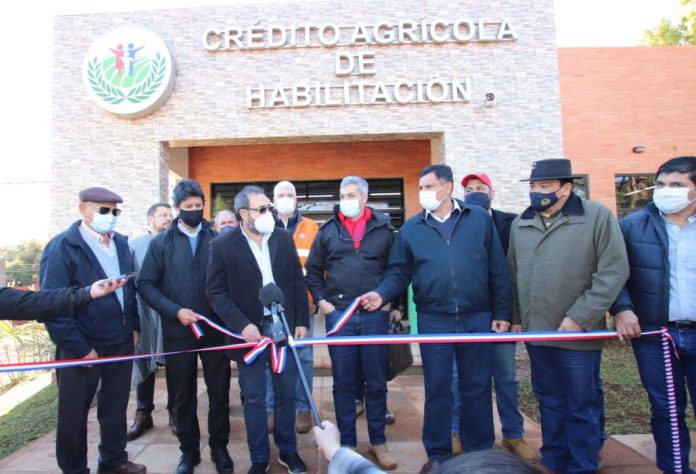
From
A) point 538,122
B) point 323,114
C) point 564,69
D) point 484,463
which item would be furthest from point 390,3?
point 484,463

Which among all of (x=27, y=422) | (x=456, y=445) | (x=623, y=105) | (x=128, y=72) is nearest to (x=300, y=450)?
(x=456, y=445)

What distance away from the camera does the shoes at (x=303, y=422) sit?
4.07m

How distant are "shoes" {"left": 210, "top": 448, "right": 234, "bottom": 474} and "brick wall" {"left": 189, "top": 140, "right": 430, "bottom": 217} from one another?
812cm

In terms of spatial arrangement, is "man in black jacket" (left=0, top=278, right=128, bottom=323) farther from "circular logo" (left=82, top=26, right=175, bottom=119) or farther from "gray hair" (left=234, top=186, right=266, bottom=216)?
"circular logo" (left=82, top=26, right=175, bottom=119)

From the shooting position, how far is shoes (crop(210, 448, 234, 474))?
3.33 meters

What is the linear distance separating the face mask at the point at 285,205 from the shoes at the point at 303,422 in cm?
195

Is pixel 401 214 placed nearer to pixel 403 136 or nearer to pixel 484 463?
pixel 403 136

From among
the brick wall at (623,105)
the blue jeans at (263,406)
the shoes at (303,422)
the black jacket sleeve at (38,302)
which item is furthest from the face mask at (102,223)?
the brick wall at (623,105)

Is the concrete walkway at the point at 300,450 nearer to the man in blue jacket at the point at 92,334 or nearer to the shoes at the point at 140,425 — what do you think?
the shoes at the point at 140,425

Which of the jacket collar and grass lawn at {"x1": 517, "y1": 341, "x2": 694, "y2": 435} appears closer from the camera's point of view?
the jacket collar

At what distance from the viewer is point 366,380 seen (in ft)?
11.4

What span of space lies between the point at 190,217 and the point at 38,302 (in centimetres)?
119

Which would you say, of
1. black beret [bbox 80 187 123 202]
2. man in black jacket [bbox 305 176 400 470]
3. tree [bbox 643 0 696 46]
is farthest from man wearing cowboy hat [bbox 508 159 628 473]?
tree [bbox 643 0 696 46]

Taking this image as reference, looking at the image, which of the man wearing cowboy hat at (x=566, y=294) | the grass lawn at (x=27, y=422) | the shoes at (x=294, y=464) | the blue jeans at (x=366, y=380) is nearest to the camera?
the man wearing cowboy hat at (x=566, y=294)
